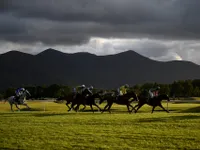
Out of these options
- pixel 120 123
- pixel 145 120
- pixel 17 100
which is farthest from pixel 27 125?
pixel 17 100

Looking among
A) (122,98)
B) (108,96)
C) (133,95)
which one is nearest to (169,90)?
(108,96)

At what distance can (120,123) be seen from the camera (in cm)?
2303

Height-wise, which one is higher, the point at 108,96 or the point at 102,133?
the point at 108,96

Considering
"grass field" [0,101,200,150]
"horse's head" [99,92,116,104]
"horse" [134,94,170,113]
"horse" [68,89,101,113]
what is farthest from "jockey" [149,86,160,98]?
"grass field" [0,101,200,150]

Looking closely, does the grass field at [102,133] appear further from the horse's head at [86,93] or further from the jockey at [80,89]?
the jockey at [80,89]

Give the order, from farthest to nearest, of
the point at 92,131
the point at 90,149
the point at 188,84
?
the point at 188,84, the point at 92,131, the point at 90,149

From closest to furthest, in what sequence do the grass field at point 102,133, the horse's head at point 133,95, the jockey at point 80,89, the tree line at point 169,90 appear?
the grass field at point 102,133 → the horse's head at point 133,95 → the jockey at point 80,89 → the tree line at point 169,90

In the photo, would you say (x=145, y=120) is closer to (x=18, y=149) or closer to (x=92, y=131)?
(x=92, y=131)

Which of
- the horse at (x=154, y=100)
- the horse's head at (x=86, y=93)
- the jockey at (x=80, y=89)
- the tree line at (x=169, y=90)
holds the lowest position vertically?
the horse at (x=154, y=100)

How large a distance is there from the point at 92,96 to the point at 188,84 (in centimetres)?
9307

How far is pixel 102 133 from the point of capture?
20.8 meters

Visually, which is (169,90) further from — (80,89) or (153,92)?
(80,89)

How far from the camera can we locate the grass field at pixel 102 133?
18.9 metres

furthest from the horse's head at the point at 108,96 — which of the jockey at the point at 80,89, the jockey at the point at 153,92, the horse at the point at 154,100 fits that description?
the jockey at the point at 153,92
